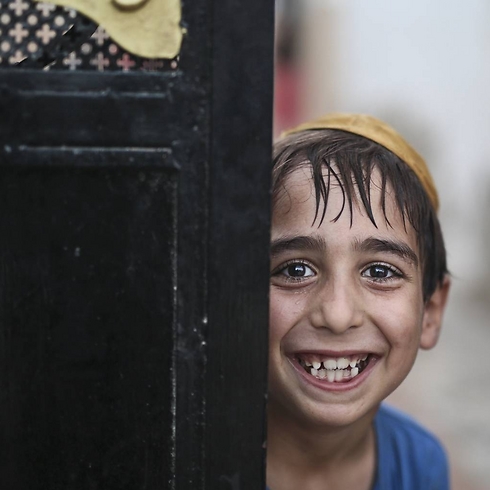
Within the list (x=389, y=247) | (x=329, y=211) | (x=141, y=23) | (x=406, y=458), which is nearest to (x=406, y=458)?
(x=406, y=458)

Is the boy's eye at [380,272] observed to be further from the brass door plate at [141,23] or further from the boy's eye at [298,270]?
the brass door plate at [141,23]

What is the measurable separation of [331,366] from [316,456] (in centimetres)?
44

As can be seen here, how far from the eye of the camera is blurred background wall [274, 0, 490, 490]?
6680mm

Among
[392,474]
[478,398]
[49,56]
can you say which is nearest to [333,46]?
[478,398]

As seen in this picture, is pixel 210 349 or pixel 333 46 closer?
pixel 210 349

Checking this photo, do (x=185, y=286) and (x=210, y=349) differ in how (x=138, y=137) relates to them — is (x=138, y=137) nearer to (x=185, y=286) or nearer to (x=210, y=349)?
(x=185, y=286)

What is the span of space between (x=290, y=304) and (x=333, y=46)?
12073mm

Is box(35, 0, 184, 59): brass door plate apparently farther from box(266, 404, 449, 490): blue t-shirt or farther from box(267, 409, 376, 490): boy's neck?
box(266, 404, 449, 490): blue t-shirt

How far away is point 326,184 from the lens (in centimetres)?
198

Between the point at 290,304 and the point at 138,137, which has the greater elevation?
the point at 138,137

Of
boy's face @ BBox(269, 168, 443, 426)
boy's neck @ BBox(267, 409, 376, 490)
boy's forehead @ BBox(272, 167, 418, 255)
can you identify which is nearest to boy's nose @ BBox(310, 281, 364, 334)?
boy's face @ BBox(269, 168, 443, 426)

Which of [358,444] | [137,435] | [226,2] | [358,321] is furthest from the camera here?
[358,444]

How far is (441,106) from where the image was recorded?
10859mm

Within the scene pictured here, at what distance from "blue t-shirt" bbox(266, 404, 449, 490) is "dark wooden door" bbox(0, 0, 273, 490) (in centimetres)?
106
